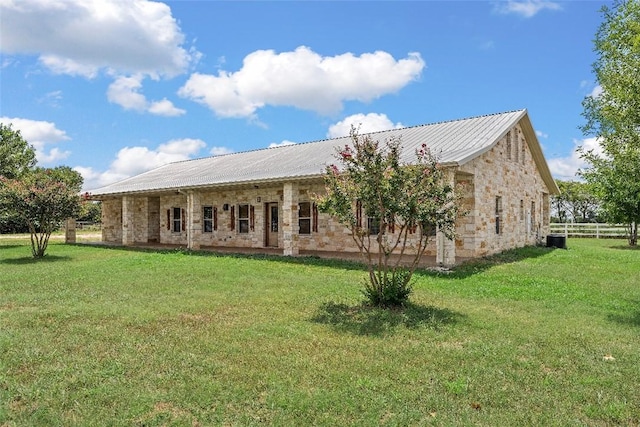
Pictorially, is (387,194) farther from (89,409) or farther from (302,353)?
(89,409)

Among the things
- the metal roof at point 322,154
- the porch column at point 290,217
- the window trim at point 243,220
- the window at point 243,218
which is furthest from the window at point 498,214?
the window at point 243,218

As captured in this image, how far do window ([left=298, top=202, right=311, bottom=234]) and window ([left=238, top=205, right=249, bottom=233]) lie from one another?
9.72 feet

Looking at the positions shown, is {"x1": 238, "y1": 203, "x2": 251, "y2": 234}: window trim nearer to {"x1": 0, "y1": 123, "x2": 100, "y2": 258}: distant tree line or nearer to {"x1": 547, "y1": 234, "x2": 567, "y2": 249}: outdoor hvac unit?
{"x1": 0, "y1": 123, "x2": 100, "y2": 258}: distant tree line

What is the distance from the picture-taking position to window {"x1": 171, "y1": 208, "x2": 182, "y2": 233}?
2288 cm

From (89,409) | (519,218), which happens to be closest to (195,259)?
(89,409)

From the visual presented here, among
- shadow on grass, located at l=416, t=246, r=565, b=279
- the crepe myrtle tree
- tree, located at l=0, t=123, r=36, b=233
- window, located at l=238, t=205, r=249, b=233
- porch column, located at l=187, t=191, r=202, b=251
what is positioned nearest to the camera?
the crepe myrtle tree

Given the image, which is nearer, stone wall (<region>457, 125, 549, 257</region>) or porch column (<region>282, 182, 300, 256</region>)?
stone wall (<region>457, 125, 549, 257</region>)

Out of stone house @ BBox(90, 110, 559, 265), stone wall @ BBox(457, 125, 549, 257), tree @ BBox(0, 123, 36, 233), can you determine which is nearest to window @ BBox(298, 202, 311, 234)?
stone house @ BBox(90, 110, 559, 265)

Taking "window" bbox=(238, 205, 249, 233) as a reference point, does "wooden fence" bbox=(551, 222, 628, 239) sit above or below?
below

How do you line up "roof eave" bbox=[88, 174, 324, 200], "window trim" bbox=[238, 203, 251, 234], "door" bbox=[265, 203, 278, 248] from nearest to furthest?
"roof eave" bbox=[88, 174, 324, 200] → "door" bbox=[265, 203, 278, 248] → "window trim" bbox=[238, 203, 251, 234]

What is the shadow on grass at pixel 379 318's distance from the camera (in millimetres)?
6367

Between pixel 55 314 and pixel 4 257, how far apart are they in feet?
40.9

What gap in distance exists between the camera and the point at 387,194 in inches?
283

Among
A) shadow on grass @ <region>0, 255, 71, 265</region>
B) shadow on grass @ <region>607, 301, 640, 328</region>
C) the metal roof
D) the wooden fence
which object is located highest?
the metal roof
